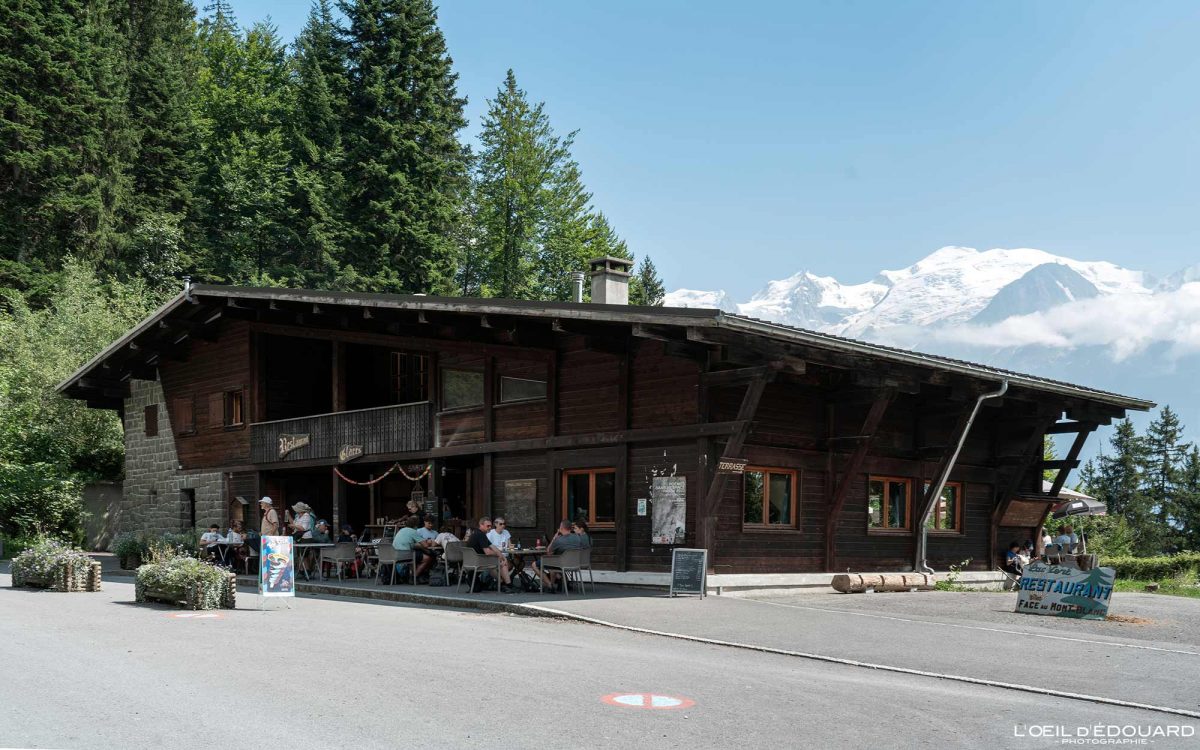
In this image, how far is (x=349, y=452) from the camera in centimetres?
2502

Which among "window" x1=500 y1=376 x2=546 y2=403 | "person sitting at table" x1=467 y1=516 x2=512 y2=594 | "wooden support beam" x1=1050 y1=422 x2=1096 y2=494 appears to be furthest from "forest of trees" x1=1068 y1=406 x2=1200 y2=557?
"person sitting at table" x1=467 y1=516 x2=512 y2=594

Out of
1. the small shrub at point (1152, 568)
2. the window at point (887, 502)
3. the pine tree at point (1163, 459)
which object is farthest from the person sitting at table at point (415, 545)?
the pine tree at point (1163, 459)

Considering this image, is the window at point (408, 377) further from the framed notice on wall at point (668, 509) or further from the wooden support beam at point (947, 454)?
the wooden support beam at point (947, 454)

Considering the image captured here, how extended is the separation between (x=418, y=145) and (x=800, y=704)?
130 ft

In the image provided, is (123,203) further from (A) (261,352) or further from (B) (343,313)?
(B) (343,313)

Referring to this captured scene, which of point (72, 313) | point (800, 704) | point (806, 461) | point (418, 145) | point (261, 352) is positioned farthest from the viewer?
point (418, 145)

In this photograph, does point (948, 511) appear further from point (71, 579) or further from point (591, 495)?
point (71, 579)

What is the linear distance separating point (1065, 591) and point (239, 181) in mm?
39102

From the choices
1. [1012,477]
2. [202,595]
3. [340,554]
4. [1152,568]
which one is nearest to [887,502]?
[1012,477]

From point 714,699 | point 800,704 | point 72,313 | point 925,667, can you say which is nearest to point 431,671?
point 714,699

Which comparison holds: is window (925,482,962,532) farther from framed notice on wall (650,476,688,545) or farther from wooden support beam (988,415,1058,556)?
framed notice on wall (650,476,688,545)

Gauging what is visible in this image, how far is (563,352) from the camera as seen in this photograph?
2056 centimetres

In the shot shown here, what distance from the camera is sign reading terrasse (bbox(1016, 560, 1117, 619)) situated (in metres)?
15.1

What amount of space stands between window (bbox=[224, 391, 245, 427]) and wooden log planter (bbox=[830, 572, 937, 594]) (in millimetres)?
15755
